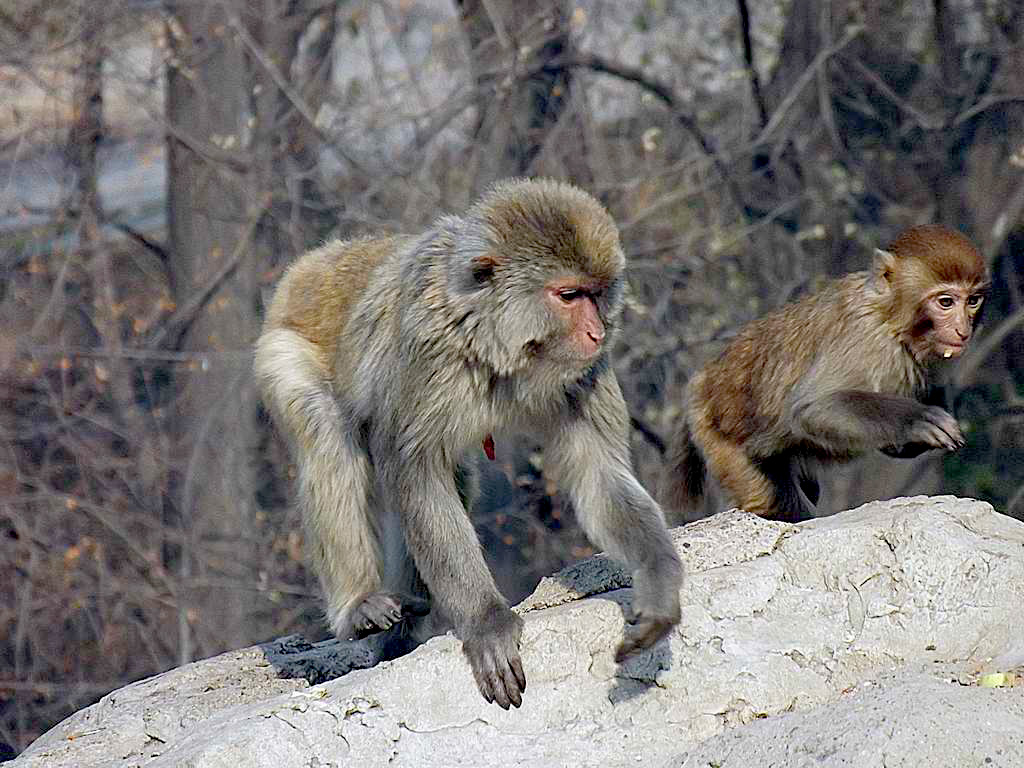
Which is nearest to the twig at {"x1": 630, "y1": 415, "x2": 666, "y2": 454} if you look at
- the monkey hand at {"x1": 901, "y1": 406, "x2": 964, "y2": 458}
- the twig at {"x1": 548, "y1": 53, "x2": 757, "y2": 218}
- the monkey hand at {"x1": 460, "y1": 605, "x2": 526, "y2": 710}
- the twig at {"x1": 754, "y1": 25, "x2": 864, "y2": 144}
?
the twig at {"x1": 548, "y1": 53, "x2": 757, "y2": 218}

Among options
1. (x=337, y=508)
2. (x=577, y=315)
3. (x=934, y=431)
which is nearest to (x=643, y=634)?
(x=577, y=315)

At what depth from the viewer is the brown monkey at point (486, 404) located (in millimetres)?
4199

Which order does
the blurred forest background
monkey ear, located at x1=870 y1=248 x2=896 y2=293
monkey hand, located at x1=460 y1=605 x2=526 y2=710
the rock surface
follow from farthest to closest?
the blurred forest background → monkey ear, located at x1=870 y1=248 x2=896 y2=293 → monkey hand, located at x1=460 y1=605 x2=526 y2=710 → the rock surface

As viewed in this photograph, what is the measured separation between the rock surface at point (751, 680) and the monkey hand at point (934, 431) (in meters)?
0.37

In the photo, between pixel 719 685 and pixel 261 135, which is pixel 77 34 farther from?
pixel 719 685

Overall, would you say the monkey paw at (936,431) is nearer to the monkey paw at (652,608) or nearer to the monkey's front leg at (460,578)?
the monkey paw at (652,608)

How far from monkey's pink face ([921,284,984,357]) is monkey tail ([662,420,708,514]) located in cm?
113

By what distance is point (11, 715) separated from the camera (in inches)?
400

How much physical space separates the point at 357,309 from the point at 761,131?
5628 mm

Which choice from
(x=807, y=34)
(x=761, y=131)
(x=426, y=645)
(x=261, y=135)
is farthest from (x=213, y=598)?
(x=426, y=645)

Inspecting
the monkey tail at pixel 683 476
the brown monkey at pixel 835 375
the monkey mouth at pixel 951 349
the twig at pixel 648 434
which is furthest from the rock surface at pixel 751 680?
the twig at pixel 648 434

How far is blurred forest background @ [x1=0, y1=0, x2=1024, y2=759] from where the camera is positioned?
9.86 m

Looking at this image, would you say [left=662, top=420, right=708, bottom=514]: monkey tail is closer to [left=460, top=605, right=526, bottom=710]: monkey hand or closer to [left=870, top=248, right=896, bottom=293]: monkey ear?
[left=870, top=248, right=896, bottom=293]: monkey ear

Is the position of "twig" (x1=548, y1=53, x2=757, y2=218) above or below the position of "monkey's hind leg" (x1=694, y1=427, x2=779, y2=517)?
above
